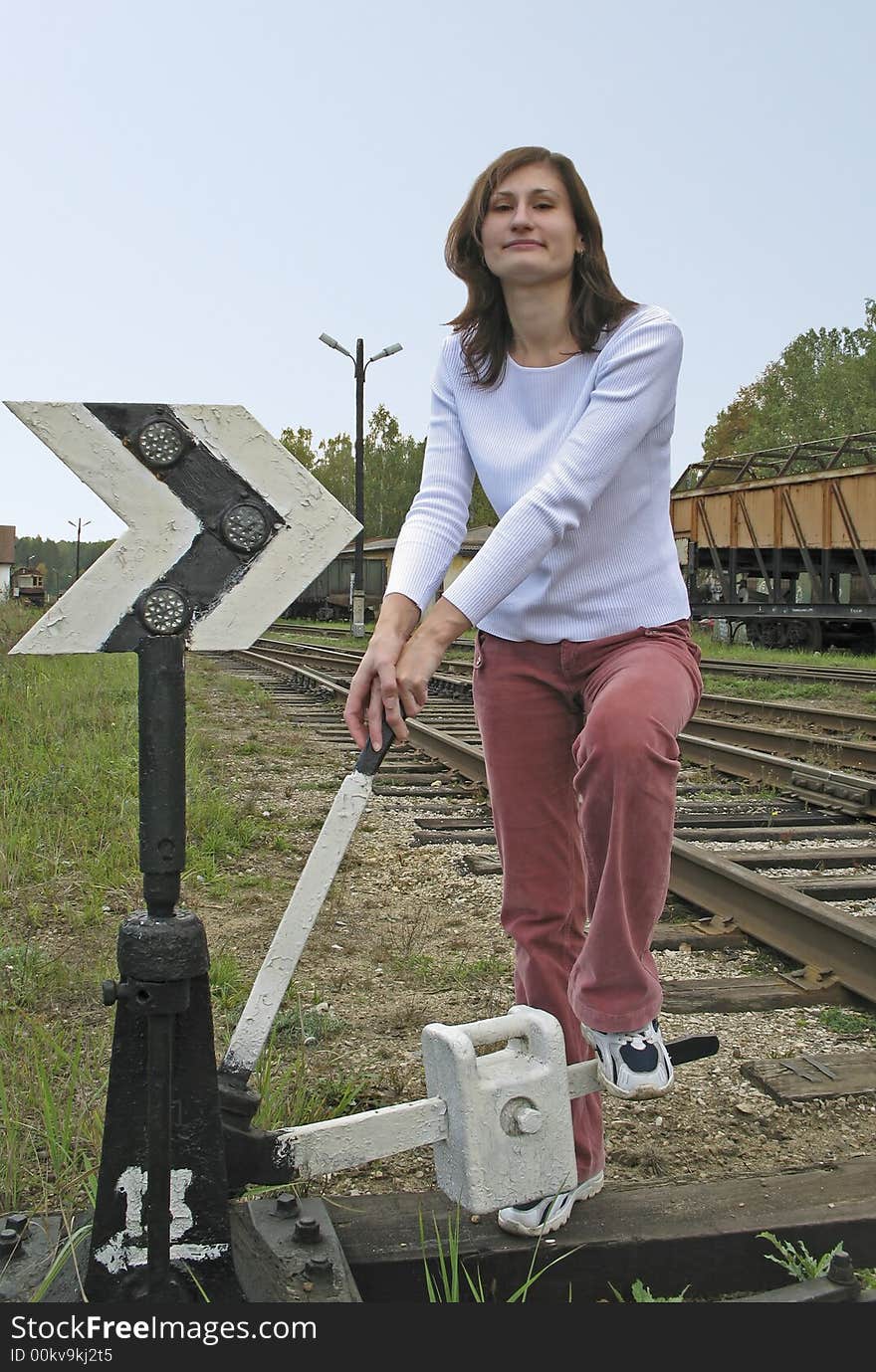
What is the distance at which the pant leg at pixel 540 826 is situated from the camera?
2.09m

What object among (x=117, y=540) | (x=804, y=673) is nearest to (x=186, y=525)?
(x=117, y=540)

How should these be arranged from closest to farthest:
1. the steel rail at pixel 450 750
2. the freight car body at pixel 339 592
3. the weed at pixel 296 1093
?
the weed at pixel 296 1093, the steel rail at pixel 450 750, the freight car body at pixel 339 592

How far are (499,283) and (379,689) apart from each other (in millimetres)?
883

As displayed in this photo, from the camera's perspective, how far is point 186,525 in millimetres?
1592

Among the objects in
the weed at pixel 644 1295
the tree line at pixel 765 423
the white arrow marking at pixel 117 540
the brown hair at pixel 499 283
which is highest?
the tree line at pixel 765 423

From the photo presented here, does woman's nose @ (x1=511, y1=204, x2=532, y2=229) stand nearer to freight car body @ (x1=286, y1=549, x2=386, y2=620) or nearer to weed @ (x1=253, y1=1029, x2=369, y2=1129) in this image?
weed @ (x1=253, y1=1029, x2=369, y2=1129)

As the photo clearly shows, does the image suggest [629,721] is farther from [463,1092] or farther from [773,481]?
[773,481]

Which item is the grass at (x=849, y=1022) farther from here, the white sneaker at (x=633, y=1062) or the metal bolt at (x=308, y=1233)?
the metal bolt at (x=308, y=1233)

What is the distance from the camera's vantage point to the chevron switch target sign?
1.55 meters

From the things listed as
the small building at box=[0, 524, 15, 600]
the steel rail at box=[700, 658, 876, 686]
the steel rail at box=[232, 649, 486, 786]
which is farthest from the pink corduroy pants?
the small building at box=[0, 524, 15, 600]

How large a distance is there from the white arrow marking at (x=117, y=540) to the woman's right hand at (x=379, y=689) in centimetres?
31

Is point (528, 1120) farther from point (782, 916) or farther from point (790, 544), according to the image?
point (790, 544)

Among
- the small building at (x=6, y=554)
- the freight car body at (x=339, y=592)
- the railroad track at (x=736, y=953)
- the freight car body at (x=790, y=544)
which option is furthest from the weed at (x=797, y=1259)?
the small building at (x=6, y=554)

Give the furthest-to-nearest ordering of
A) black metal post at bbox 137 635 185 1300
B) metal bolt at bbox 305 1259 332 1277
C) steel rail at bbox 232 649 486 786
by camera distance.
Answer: steel rail at bbox 232 649 486 786, metal bolt at bbox 305 1259 332 1277, black metal post at bbox 137 635 185 1300
